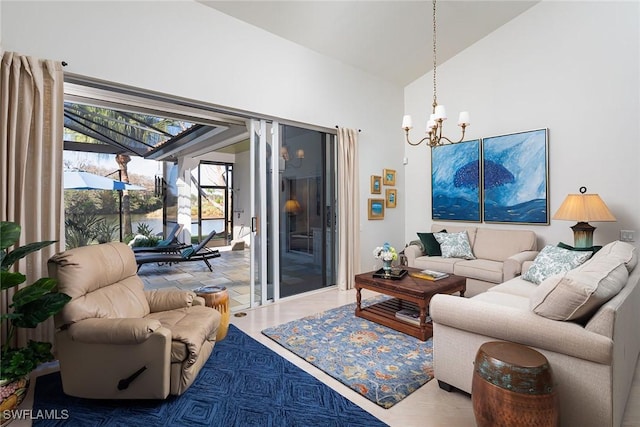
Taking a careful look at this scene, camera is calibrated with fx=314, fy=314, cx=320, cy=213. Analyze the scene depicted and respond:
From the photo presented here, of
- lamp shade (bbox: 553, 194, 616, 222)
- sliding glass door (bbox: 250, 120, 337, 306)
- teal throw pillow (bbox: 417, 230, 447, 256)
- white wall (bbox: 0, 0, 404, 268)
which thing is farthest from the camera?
teal throw pillow (bbox: 417, 230, 447, 256)

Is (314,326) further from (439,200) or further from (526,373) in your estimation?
(439,200)

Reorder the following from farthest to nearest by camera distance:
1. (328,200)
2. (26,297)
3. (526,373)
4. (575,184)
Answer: (328,200)
(575,184)
(26,297)
(526,373)

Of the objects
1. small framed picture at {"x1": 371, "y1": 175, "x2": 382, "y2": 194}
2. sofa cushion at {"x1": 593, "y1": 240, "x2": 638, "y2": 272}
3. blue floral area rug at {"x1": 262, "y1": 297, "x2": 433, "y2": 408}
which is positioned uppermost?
small framed picture at {"x1": 371, "y1": 175, "x2": 382, "y2": 194}

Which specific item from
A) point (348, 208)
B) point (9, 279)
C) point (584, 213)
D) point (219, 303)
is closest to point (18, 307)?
point (9, 279)

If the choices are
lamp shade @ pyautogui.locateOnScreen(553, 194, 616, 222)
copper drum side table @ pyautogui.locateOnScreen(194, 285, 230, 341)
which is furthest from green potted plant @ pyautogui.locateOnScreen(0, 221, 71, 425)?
lamp shade @ pyautogui.locateOnScreen(553, 194, 616, 222)

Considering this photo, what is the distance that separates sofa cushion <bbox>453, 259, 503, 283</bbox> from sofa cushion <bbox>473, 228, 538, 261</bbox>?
0.23 meters

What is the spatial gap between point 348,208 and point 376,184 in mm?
852

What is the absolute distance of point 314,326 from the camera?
3.44m

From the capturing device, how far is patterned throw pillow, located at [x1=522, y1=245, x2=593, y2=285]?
317 centimetres

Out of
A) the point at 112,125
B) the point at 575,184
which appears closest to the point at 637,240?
the point at 575,184

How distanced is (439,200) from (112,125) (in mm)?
6521

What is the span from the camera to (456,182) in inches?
209

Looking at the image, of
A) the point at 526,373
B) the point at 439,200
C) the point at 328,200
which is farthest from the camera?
the point at 439,200

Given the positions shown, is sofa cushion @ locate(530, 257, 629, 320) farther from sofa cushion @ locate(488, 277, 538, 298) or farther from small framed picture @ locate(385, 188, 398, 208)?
small framed picture @ locate(385, 188, 398, 208)
